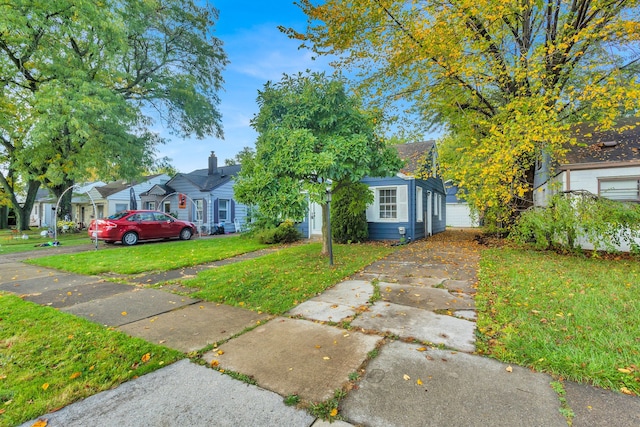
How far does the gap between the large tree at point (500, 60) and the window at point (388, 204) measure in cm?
307

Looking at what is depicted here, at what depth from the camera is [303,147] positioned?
5.92 m

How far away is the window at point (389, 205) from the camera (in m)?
11.4

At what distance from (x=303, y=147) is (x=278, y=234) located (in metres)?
6.25

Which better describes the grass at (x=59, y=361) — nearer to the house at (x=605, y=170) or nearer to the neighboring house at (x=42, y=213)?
the house at (x=605, y=170)

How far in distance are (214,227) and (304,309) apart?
14536 mm

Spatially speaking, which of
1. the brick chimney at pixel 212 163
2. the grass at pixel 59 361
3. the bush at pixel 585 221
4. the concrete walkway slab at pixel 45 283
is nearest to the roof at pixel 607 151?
the bush at pixel 585 221

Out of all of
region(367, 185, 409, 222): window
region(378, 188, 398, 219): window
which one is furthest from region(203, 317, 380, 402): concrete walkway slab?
region(378, 188, 398, 219): window

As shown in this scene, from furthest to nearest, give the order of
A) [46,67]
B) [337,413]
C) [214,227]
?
[214,227]
[46,67]
[337,413]

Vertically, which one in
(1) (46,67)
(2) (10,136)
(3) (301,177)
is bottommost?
(3) (301,177)

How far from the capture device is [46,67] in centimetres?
1291

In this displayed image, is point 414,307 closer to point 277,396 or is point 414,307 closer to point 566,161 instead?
point 277,396

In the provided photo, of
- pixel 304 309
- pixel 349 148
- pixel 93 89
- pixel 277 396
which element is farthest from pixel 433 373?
pixel 93 89

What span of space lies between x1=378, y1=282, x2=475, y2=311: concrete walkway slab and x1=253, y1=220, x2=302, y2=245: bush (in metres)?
6.88

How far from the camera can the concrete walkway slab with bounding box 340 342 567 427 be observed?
1985mm
